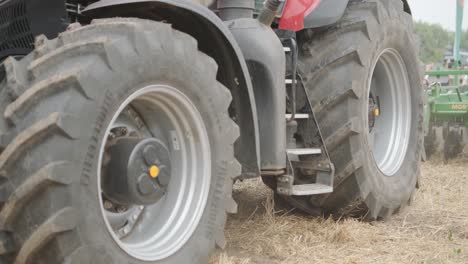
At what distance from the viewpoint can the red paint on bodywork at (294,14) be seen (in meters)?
3.98

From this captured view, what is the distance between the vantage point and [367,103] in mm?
4262

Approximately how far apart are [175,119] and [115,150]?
43 centimetres

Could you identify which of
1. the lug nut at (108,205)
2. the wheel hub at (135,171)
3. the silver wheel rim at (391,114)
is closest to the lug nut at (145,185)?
the wheel hub at (135,171)

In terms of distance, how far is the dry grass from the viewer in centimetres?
363

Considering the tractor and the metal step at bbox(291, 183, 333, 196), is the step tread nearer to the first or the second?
the tractor

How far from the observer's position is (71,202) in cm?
223

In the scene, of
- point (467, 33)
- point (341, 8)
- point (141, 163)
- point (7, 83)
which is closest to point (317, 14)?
point (341, 8)

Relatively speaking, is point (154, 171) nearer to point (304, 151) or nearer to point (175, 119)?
point (175, 119)

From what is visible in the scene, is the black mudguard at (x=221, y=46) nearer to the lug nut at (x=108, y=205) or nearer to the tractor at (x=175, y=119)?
the tractor at (x=175, y=119)

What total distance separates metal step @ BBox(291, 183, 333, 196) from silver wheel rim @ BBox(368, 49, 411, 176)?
1006 millimetres

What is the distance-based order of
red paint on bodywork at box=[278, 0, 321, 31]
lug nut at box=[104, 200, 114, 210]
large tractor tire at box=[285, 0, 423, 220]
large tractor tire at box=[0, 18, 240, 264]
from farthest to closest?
large tractor tire at box=[285, 0, 423, 220] → red paint on bodywork at box=[278, 0, 321, 31] → lug nut at box=[104, 200, 114, 210] → large tractor tire at box=[0, 18, 240, 264]

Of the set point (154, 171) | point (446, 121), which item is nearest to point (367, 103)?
point (154, 171)

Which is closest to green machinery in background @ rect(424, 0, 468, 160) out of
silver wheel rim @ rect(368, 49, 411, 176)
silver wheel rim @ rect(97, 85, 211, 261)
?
silver wheel rim @ rect(368, 49, 411, 176)

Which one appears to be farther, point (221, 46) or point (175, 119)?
point (221, 46)
